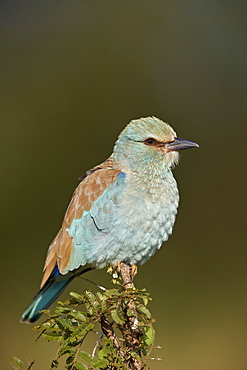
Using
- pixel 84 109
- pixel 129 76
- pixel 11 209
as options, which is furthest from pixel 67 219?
pixel 129 76

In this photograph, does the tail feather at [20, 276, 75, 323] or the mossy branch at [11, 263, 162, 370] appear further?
the tail feather at [20, 276, 75, 323]

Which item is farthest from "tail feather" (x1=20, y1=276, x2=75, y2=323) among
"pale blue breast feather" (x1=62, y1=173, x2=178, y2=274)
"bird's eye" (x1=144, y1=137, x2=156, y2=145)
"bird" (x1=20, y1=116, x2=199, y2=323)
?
"bird's eye" (x1=144, y1=137, x2=156, y2=145)

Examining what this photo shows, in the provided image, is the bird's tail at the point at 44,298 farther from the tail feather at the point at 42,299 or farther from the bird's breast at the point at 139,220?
the bird's breast at the point at 139,220

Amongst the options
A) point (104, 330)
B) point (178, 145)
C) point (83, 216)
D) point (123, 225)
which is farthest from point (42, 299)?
point (178, 145)

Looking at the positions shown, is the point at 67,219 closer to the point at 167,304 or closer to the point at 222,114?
the point at 167,304

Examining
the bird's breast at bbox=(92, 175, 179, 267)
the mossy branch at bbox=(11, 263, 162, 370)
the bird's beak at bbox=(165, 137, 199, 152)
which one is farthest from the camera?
the bird's beak at bbox=(165, 137, 199, 152)

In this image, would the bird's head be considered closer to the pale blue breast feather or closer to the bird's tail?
the pale blue breast feather

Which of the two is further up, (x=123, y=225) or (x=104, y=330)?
(x=123, y=225)

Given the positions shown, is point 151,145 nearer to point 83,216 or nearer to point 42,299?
point 83,216
